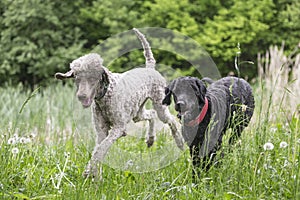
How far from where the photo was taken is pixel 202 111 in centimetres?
341

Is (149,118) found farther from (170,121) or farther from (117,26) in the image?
(117,26)

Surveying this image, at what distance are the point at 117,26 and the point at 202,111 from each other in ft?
30.3

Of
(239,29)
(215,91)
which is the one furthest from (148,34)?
(239,29)

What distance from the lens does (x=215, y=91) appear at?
150 inches

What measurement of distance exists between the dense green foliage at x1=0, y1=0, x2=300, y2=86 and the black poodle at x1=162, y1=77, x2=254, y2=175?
8.09 meters

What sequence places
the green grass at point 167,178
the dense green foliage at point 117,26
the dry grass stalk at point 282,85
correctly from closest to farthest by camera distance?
the green grass at point 167,178, the dry grass stalk at point 282,85, the dense green foliage at point 117,26

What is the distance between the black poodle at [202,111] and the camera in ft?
10.5

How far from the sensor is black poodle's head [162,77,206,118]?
3168 millimetres

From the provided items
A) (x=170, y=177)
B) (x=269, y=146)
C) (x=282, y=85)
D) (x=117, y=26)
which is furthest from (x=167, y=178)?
(x=117, y=26)

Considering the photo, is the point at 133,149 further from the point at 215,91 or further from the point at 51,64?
the point at 51,64

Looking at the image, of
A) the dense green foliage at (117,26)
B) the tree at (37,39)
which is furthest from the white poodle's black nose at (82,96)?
the tree at (37,39)

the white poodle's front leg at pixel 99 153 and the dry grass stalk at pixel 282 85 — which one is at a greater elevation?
the white poodle's front leg at pixel 99 153

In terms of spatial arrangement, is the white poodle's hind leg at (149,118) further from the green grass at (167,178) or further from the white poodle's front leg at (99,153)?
the white poodle's front leg at (99,153)

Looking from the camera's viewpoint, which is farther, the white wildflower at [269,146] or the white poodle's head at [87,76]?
the white wildflower at [269,146]
